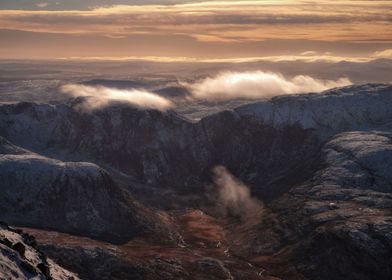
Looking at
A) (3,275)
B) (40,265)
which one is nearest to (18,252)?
(40,265)

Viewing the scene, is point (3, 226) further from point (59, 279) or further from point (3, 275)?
point (3, 275)

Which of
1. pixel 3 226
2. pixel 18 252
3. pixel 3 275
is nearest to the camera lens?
pixel 3 275

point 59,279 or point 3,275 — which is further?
point 59,279

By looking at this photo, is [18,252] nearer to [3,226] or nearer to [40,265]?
[40,265]

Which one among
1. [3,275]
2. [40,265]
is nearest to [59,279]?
[40,265]

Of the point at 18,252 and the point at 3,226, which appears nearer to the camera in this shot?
the point at 18,252

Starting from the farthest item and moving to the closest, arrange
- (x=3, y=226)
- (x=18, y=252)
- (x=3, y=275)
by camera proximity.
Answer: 1. (x=3, y=226)
2. (x=18, y=252)
3. (x=3, y=275)

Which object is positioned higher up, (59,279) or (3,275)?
(3,275)
